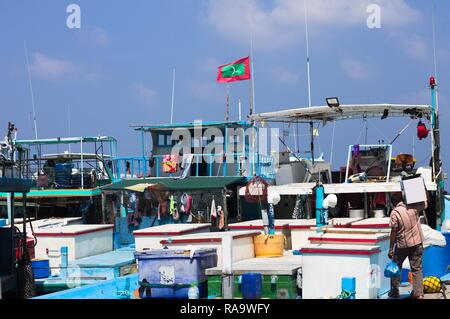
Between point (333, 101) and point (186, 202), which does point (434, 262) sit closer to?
point (333, 101)

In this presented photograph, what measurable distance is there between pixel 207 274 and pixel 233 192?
892 cm

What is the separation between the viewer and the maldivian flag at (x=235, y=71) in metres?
23.1

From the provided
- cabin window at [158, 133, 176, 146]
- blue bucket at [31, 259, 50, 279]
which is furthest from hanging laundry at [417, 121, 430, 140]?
A: blue bucket at [31, 259, 50, 279]

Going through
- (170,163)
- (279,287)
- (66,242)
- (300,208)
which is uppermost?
(170,163)

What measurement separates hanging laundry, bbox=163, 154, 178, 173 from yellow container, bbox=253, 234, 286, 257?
9.01m

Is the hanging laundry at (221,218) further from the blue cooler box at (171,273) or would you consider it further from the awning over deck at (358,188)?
the blue cooler box at (171,273)

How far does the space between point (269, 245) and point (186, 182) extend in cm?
768

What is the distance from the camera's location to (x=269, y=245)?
14328 millimetres

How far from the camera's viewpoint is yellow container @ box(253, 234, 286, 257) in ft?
46.8

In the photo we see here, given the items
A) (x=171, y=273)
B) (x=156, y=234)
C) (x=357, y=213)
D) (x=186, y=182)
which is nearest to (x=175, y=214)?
(x=186, y=182)

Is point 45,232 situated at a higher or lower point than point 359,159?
lower
